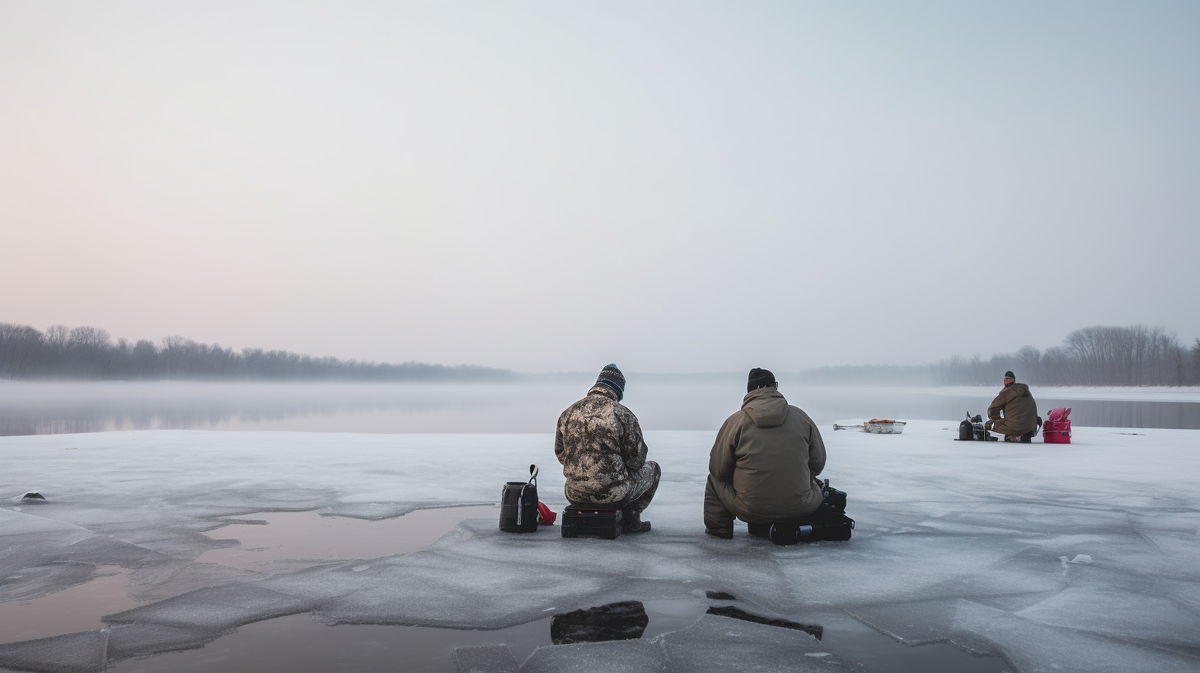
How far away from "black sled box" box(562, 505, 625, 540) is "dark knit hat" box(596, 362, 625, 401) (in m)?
1.15

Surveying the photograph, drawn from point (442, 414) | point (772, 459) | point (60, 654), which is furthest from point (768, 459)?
point (442, 414)

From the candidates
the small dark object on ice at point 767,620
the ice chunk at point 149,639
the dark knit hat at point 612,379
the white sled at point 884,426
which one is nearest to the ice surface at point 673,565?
the ice chunk at point 149,639

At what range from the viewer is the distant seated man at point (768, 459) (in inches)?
253

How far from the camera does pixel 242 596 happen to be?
4977mm

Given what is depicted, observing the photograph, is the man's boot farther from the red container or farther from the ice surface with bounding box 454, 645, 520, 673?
the red container

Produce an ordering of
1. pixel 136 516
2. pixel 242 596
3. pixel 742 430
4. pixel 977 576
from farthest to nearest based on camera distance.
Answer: pixel 136 516 → pixel 742 430 → pixel 977 576 → pixel 242 596

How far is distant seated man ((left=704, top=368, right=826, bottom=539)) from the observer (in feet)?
21.1

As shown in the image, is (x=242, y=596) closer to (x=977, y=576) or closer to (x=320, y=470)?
(x=977, y=576)

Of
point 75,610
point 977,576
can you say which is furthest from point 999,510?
point 75,610

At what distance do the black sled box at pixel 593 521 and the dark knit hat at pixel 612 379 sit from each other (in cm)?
115

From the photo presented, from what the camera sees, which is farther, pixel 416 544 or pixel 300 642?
pixel 416 544

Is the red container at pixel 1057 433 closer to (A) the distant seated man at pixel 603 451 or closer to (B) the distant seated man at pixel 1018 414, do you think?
(B) the distant seated man at pixel 1018 414

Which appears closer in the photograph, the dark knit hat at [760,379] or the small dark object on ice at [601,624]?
the small dark object on ice at [601,624]

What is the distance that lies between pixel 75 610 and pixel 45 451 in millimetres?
12777
